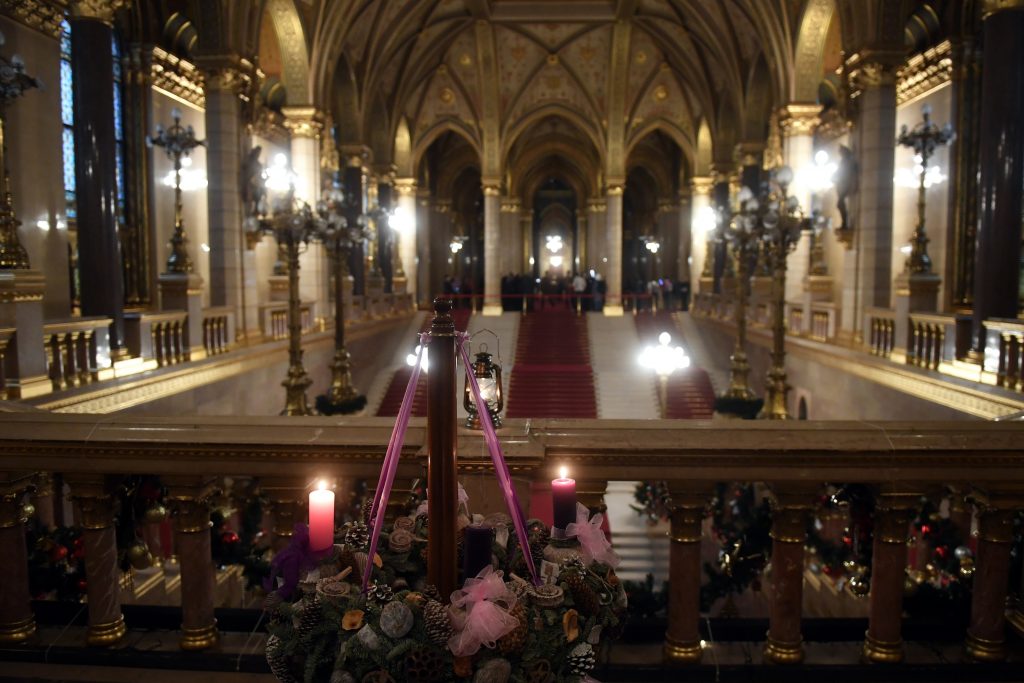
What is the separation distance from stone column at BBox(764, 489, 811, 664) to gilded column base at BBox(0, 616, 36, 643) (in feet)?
9.60

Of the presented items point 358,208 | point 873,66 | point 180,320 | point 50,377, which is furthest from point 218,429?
point 358,208

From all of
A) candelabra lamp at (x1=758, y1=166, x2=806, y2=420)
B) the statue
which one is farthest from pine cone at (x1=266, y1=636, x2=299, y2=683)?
the statue

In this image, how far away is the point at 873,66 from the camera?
1305cm

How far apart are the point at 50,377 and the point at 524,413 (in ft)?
34.1

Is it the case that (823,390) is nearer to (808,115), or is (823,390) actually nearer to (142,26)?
(808,115)

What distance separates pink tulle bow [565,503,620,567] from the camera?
7.47 ft

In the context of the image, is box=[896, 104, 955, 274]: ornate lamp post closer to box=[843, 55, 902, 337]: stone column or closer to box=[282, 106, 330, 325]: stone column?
box=[843, 55, 902, 337]: stone column

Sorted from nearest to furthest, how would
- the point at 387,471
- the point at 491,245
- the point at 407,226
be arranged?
1. the point at 387,471
2. the point at 491,245
3. the point at 407,226

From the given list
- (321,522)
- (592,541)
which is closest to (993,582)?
(592,541)

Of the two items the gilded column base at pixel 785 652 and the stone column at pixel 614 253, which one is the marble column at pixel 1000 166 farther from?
the stone column at pixel 614 253

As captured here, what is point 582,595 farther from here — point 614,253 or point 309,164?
point 614,253

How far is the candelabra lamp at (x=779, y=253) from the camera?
11211mm

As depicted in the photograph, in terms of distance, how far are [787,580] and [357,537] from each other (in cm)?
165

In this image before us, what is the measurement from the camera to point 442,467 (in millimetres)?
2072
